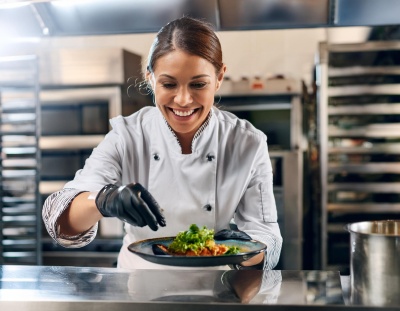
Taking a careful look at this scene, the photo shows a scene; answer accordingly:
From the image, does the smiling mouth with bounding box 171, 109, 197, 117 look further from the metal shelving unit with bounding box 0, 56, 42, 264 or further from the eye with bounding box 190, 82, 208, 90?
the metal shelving unit with bounding box 0, 56, 42, 264

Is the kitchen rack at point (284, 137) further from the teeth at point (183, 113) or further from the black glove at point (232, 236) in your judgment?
the black glove at point (232, 236)

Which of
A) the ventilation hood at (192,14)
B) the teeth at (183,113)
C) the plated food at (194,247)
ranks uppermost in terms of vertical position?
the ventilation hood at (192,14)

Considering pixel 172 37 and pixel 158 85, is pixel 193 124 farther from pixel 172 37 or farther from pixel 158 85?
pixel 172 37

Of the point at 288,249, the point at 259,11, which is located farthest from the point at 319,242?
the point at 259,11

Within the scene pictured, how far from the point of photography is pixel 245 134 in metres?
2.38

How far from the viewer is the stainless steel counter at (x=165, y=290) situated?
1.29 meters

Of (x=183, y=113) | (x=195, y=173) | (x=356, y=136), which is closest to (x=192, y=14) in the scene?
(x=356, y=136)

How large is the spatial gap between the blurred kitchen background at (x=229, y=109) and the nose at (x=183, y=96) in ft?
6.89

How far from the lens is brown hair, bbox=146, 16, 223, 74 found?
2029 millimetres

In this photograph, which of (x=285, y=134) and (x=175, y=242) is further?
(x=285, y=134)

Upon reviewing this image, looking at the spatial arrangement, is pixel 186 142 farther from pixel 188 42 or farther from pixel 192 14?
pixel 192 14

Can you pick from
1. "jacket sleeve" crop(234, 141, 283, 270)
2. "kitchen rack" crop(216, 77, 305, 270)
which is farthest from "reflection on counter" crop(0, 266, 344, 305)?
"kitchen rack" crop(216, 77, 305, 270)

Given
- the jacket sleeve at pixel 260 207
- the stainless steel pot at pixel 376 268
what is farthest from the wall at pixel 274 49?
the stainless steel pot at pixel 376 268

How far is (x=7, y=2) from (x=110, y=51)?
2.06m
